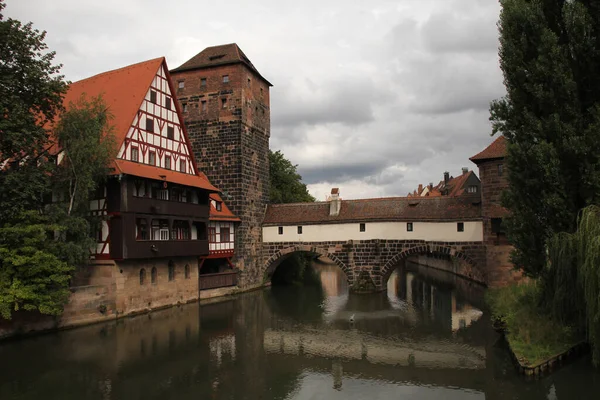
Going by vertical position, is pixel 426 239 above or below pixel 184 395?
above

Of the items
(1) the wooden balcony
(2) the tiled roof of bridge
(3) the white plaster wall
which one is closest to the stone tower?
(1) the wooden balcony

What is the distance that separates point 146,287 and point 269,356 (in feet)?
32.3

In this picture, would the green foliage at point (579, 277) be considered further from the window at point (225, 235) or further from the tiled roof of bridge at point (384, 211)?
the window at point (225, 235)

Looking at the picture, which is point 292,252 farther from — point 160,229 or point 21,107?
point 21,107

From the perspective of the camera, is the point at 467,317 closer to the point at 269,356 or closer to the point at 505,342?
the point at 505,342

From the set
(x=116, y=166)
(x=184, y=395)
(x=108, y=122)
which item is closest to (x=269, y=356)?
(x=184, y=395)

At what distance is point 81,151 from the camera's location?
19.0 m

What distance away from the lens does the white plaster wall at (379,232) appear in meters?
28.4

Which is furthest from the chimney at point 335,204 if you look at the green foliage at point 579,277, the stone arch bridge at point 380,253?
the green foliage at point 579,277

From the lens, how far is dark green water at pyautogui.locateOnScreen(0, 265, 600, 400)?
12258mm

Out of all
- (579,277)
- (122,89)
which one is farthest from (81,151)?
(579,277)

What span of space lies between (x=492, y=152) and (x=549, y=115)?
14.2 m

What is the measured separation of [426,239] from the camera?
29.3 metres

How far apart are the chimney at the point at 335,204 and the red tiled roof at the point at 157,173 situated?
839cm
